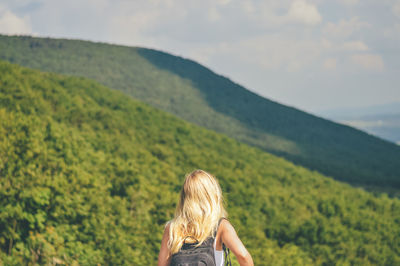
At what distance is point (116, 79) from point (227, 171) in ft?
177

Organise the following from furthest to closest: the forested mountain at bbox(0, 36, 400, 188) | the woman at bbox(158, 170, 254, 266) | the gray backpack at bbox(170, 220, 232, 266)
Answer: the forested mountain at bbox(0, 36, 400, 188)
the woman at bbox(158, 170, 254, 266)
the gray backpack at bbox(170, 220, 232, 266)

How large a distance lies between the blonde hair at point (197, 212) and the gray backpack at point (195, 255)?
0.04 m

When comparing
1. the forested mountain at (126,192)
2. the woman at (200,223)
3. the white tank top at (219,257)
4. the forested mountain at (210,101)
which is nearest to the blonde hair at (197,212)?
the woman at (200,223)

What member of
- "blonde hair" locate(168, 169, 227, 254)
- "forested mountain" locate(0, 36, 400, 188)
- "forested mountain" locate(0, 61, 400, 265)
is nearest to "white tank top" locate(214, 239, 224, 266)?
"blonde hair" locate(168, 169, 227, 254)

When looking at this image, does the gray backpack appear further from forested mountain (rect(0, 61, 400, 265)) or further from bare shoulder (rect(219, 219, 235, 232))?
forested mountain (rect(0, 61, 400, 265))

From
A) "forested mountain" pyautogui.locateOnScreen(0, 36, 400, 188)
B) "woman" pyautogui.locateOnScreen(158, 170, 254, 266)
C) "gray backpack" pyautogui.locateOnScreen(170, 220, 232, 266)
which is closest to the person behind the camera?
"gray backpack" pyautogui.locateOnScreen(170, 220, 232, 266)

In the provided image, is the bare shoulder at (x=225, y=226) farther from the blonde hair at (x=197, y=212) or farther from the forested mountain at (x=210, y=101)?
the forested mountain at (x=210, y=101)

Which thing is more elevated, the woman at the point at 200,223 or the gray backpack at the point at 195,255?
the woman at the point at 200,223

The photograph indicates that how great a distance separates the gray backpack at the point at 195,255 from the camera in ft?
8.91

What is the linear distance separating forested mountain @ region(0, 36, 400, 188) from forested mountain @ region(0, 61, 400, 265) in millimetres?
31091

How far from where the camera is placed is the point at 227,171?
66.3 ft

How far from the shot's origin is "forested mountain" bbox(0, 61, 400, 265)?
23.2 ft

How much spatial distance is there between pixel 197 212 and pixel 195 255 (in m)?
0.35

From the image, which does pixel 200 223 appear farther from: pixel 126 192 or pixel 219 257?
pixel 126 192
